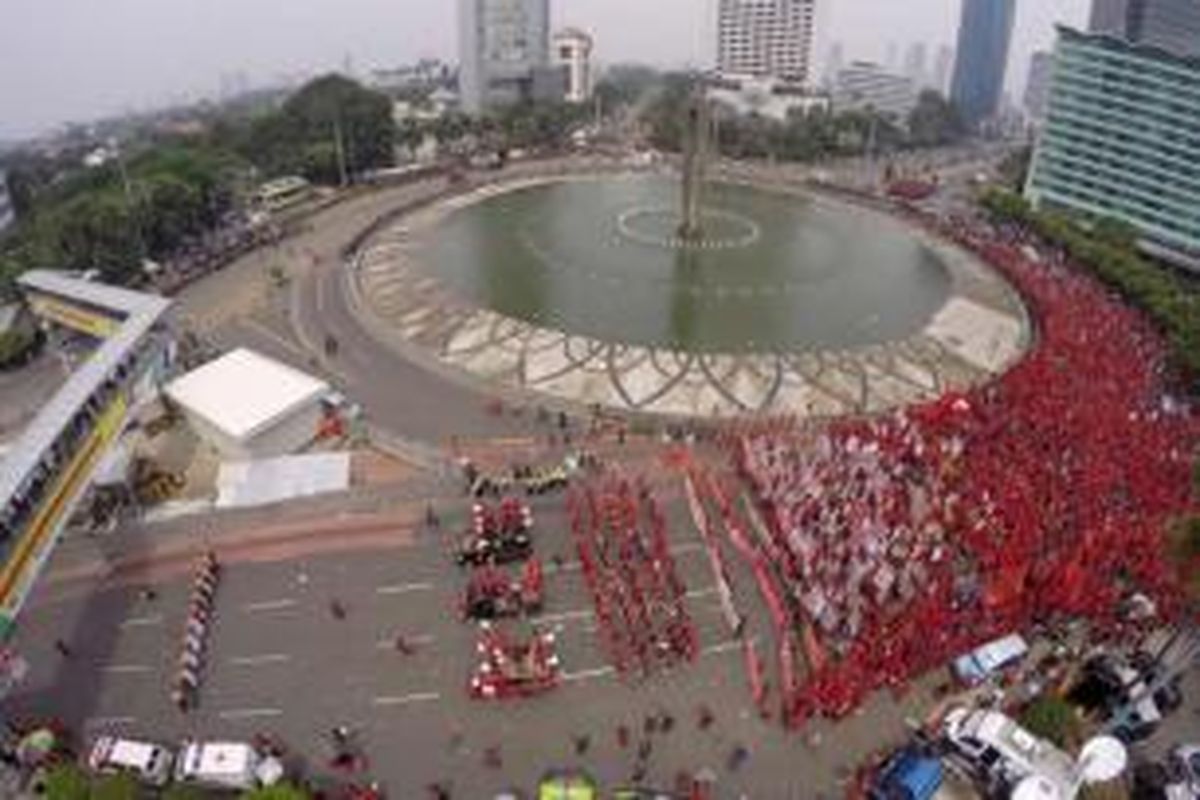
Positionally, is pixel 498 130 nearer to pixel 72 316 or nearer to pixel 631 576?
pixel 72 316

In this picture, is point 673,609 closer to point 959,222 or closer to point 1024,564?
point 1024,564

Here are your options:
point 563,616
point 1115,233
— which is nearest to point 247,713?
point 563,616

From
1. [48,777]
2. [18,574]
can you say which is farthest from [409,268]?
[48,777]

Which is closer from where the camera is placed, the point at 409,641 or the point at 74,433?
the point at 409,641

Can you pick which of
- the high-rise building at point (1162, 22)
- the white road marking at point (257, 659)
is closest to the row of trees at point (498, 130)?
the high-rise building at point (1162, 22)

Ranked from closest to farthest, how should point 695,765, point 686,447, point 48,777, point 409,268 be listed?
point 48,777
point 695,765
point 686,447
point 409,268

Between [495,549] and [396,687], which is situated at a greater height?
[495,549]
